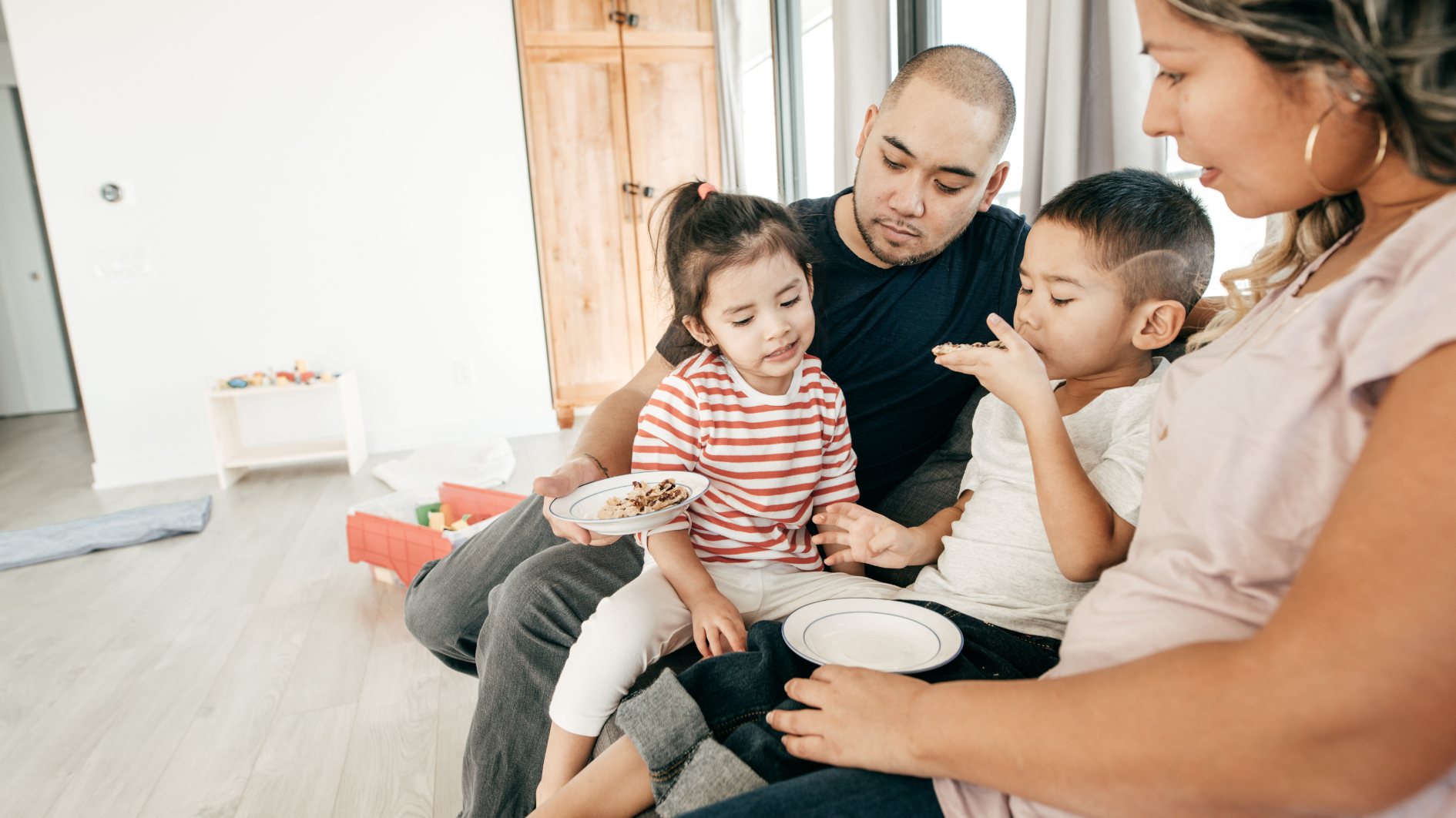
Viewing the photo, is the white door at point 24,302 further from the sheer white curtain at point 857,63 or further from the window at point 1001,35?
the window at point 1001,35

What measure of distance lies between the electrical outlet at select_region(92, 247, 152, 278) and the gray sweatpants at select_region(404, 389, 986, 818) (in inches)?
132

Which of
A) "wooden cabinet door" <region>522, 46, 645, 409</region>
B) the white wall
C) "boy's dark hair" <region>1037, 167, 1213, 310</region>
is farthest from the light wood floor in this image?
"wooden cabinet door" <region>522, 46, 645, 409</region>

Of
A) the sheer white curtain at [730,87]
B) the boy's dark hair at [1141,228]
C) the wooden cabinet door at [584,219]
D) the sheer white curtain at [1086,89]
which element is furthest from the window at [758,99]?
the boy's dark hair at [1141,228]

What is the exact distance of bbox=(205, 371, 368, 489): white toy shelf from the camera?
3.85m

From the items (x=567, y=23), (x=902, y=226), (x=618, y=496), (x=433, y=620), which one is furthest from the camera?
(x=567, y=23)

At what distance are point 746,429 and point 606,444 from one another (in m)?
0.36

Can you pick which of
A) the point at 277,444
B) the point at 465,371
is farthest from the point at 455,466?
the point at 277,444

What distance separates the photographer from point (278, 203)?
4066mm

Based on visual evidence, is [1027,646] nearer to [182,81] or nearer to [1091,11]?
[1091,11]

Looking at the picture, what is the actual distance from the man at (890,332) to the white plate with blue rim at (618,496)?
9 centimetres

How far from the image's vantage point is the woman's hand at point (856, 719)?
2.40 feet

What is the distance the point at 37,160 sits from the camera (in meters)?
3.72

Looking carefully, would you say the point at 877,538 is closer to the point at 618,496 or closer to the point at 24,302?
the point at 618,496

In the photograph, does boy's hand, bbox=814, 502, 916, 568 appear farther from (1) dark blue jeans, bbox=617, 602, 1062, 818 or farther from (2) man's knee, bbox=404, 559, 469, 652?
(2) man's knee, bbox=404, 559, 469, 652
